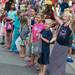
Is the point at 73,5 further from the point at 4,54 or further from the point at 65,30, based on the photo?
the point at 65,30

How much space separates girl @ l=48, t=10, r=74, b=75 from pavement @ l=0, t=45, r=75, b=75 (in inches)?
36.8

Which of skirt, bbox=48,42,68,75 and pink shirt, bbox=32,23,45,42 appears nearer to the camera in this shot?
skirt, bbox=48,42,68,75

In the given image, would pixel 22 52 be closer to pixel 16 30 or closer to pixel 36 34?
pixel 16 30

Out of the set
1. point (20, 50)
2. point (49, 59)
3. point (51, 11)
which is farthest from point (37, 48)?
point (20, 50)

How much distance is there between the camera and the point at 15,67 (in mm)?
10820

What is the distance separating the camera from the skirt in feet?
29.4

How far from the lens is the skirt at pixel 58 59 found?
897 cm

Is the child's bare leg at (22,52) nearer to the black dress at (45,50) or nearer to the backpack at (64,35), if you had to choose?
the black dress at (45,50)

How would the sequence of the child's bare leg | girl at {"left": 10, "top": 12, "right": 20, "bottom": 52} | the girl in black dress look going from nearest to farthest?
the girl in black dress, the child's bare leg, girl at {"left": 10, "top": 12, "right": 20, "bottom": 52}

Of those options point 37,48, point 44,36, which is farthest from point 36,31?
point 44,36

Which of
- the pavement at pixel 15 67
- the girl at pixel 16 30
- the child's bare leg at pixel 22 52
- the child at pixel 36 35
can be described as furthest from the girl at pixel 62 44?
the girl at pixel 16 30

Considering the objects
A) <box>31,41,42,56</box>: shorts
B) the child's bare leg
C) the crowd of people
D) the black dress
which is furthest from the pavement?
the black dress

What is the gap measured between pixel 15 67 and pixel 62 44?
93.6 inches

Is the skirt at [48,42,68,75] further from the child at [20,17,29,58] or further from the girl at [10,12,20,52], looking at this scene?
the girl at [10,12,20,52]
